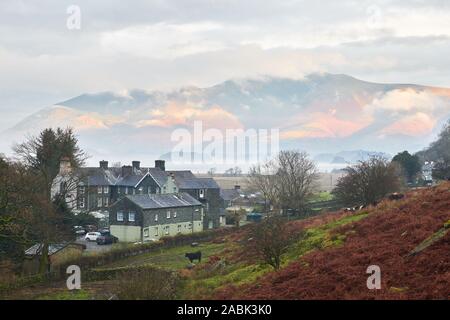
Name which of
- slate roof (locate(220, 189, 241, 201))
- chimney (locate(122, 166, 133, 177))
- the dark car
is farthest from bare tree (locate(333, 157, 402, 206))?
slate roof (locate(220, 189, 241, 201))

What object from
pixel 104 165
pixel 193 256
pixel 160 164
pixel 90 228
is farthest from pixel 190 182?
pixel 193 256

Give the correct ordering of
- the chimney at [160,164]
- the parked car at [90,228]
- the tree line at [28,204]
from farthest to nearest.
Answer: the chimney at [160,164]
the parked car at [90,228]
the tree line at [28,204]

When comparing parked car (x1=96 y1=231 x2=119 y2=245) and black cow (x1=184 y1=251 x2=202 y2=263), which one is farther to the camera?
parked car (x1=96 y1=231 x2=119 y2=245)

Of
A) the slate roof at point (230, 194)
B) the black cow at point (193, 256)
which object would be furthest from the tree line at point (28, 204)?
the slate roof at point (230, 194)

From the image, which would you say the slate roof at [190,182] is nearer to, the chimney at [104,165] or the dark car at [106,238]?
the chimney at [104,165]

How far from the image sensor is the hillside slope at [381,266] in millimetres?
18650

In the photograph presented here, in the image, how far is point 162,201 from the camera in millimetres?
73562

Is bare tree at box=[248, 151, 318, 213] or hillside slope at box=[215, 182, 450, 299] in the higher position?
bare tree at box=[248, 151, 318, 213]

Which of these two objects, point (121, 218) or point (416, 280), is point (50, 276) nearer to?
point (121, 218)

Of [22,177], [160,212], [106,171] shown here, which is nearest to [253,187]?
[106,171]

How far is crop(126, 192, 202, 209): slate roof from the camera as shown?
68812 millimetres

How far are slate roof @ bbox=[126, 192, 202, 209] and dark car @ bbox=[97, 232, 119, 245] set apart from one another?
548 centimetres

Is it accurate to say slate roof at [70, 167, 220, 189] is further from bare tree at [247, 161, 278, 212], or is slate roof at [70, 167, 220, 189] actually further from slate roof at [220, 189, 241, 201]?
slate roof at [220, 189, 241, 201]

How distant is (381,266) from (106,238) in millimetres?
49537
